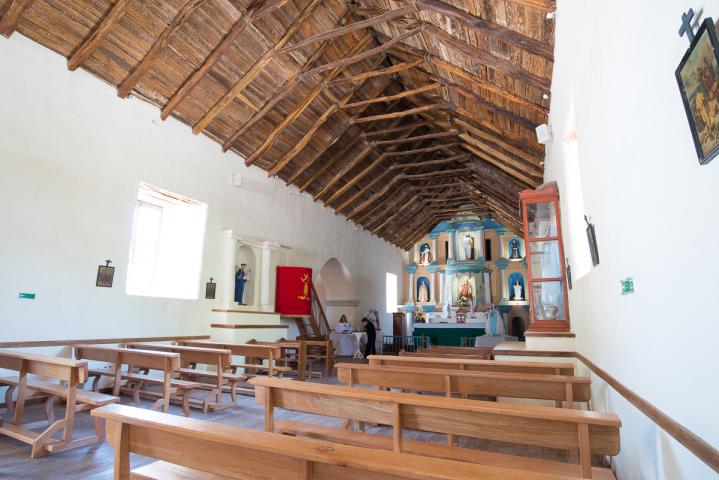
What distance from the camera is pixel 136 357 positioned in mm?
4156

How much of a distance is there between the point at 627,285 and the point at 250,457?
1.97m

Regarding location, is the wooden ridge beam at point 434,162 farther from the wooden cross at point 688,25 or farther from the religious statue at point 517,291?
the wooden cross at point 688,25

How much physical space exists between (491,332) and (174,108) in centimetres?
1057

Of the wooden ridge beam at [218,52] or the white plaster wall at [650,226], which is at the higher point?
the wooden ridge beam at [218,52]

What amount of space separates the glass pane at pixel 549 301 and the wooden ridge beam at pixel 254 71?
17.5 ft

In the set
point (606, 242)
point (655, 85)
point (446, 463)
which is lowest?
point (446, 463)

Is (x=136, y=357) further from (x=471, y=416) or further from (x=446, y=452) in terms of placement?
(x=471, y=416)

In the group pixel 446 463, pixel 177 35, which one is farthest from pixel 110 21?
pixel 446 463

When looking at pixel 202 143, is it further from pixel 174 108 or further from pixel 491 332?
pixel 491 332

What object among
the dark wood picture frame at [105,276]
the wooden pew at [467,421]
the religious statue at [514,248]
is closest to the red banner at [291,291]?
the dark wood picture frame at [105,276]

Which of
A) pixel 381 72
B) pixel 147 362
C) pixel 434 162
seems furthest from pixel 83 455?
pixel 434 162

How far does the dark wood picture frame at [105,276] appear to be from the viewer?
5.73 metres

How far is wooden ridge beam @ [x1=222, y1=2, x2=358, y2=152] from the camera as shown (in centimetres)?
701

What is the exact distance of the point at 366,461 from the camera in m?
1.21
